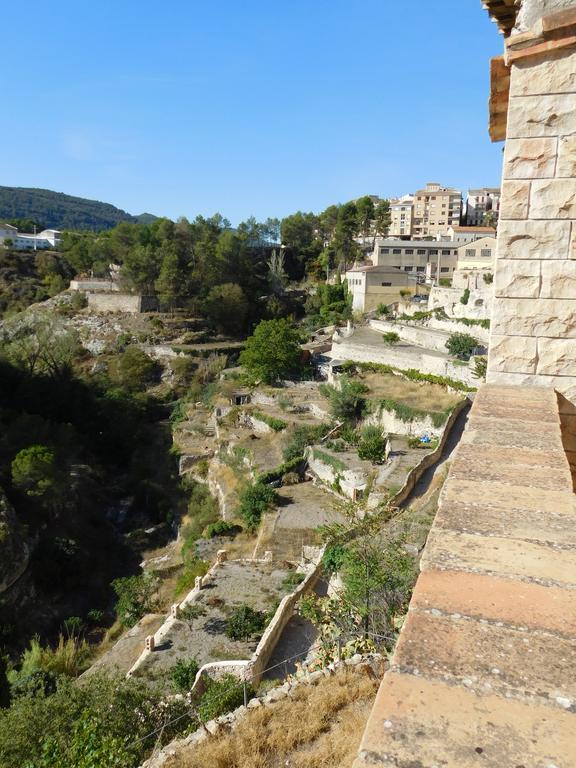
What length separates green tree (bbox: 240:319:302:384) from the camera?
95.2 ft

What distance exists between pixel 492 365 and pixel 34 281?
52.7 m

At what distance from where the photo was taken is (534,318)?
306cm

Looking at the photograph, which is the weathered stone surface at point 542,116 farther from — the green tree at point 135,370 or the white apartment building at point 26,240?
the white apartment building at point 26,240

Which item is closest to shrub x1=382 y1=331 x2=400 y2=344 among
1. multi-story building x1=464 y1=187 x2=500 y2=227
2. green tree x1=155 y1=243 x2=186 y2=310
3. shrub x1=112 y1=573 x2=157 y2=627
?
shrub x1=112 y1=573 x2=157 y2=627

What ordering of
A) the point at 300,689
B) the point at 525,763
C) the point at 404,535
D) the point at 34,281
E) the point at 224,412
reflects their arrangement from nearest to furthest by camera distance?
1. the point at 525,763
2. the point at 300,689
3. the point at 404,535
4. the point at 224,412
5. the point at 34,281

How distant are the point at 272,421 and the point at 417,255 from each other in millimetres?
26977

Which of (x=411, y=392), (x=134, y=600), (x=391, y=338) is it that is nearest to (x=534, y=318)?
(x=134, y=600)

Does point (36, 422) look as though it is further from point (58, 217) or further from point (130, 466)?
point (58, 217)

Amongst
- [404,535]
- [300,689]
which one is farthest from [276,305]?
[300,689]

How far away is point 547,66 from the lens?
2.87 m

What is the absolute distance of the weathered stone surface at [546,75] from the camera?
282 cm

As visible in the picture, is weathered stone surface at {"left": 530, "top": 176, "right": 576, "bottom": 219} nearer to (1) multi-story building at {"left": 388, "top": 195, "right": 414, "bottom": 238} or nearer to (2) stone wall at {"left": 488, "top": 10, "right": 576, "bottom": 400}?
(2) stone wall at {"left": 488, "top": 10, "right": 576, "bottom": 400}

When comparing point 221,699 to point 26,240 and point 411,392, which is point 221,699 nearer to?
point 411,392

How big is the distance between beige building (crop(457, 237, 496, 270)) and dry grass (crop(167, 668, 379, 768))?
3571 cm
